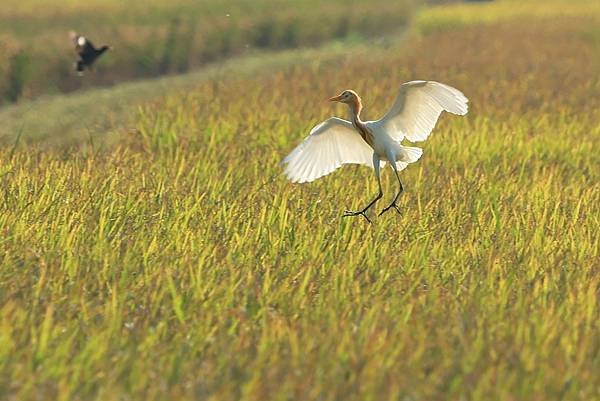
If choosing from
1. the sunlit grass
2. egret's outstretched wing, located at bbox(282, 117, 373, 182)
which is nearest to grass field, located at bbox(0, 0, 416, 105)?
the sunlit grass

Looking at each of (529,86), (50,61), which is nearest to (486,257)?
(529,86)

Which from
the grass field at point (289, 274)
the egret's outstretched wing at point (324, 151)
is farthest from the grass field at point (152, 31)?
the egret's outstretched wing at point (324, 151)

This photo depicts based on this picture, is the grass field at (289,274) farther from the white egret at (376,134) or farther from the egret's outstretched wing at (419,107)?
the egret's outstretched wing at (419,107)

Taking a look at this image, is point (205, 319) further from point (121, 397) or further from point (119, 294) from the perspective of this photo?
point (121, 397)

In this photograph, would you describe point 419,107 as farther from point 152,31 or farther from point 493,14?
point 493,14

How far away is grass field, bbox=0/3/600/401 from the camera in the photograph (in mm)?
A: 3758

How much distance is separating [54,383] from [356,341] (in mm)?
963

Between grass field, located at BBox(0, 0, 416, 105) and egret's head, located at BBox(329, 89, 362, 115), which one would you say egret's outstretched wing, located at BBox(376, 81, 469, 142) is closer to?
egret's head, located at BBox(329, 89, 362, 115)

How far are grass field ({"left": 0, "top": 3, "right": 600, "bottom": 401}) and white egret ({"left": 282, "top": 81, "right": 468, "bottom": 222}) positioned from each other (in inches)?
7.8

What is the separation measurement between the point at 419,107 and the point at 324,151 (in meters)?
0.50

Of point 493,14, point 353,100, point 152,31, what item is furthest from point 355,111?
point 493,14

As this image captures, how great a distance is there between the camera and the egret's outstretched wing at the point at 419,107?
20.3ft

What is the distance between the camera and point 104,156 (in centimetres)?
810

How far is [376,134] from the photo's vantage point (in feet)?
20.1
